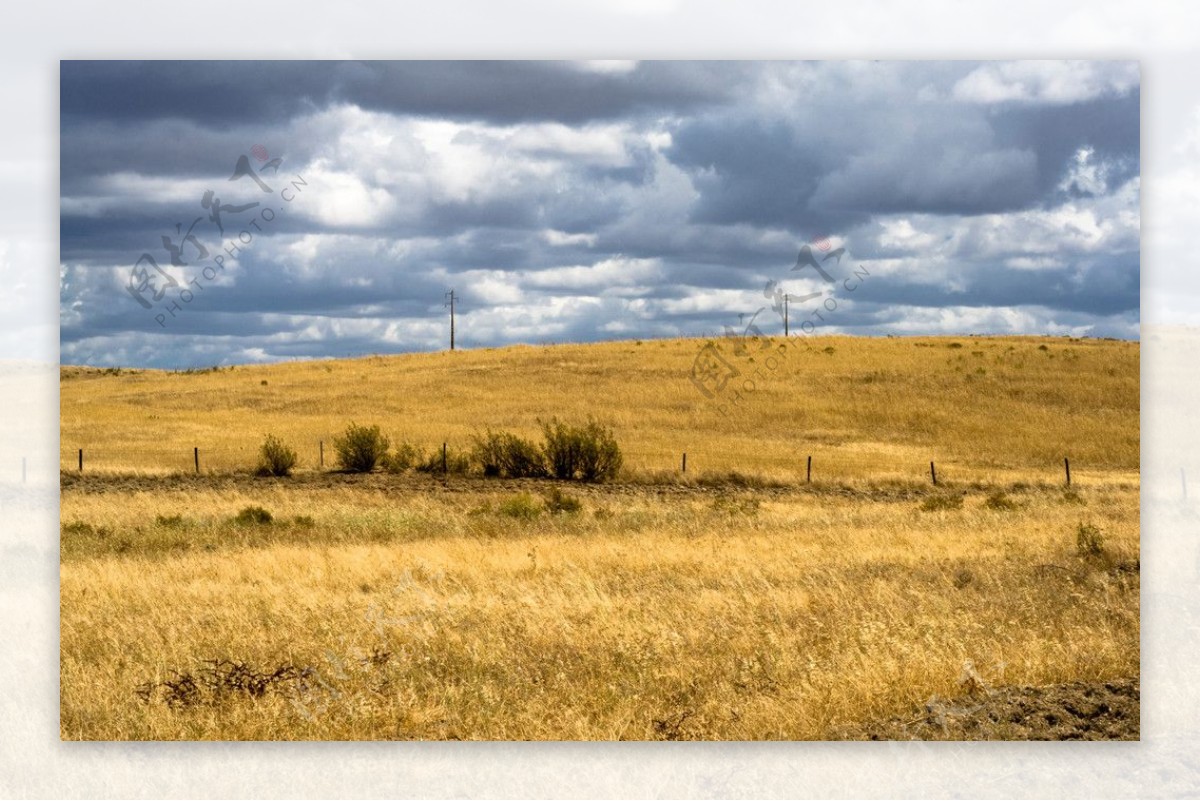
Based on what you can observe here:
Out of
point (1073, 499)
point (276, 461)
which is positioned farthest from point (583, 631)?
point (276, 461)

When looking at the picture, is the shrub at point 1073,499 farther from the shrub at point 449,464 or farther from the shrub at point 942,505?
the shrub at point 449,464

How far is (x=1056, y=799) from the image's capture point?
8391 mm

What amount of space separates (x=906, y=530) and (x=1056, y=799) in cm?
1219

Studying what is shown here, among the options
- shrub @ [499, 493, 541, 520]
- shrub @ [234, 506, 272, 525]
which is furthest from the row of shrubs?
shrub @ [234, 506, 272, 525]

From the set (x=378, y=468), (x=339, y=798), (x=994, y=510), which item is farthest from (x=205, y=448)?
(x=339, y=798)

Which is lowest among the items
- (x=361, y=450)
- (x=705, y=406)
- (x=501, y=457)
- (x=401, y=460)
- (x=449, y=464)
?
(x=449, y=464)

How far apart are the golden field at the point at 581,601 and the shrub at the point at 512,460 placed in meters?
1.92

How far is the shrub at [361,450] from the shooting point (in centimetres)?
3662

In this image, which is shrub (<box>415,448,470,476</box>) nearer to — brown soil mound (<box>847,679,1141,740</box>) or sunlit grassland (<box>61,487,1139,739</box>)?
sunlit grassland (<box>61,487,1139,739</box>)

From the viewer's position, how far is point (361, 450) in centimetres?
3659

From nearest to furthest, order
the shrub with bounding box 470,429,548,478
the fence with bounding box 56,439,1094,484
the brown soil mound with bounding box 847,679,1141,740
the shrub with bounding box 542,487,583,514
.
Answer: the brown soil mound with bounding box 847,679,1141,740 → the shrub with bounding box 542,487,583,514 → the shrub with bounding box 470,429,548,478 → the fence with bounding box 56,439,1094,484

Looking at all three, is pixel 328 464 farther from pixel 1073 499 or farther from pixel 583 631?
pixel 583 631

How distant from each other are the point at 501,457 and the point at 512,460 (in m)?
0.36

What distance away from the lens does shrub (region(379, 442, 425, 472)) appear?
36438 mm
